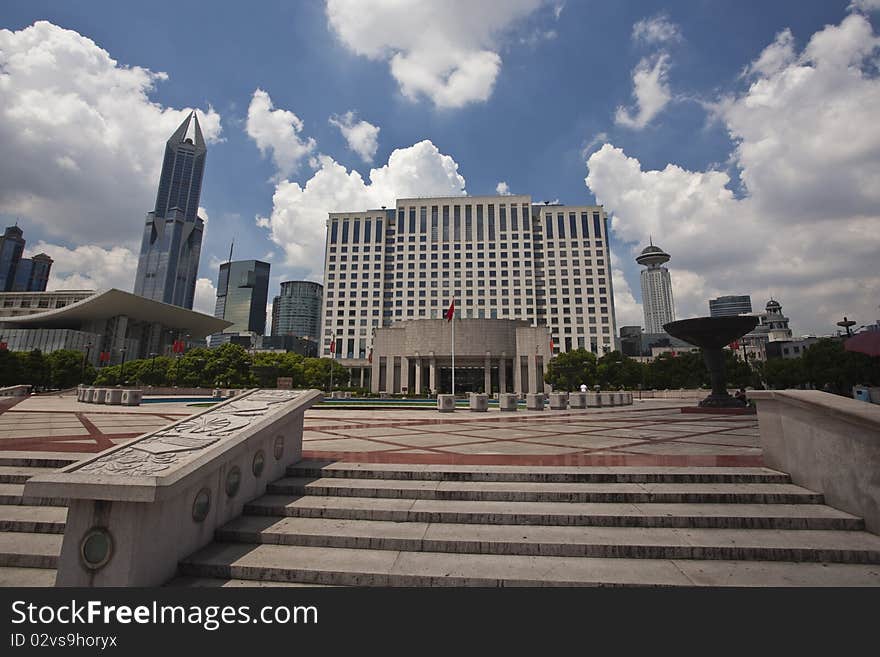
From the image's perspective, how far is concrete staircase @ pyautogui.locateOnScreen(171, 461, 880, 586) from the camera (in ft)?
10.9

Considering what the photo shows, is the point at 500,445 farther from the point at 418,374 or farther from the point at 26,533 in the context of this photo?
the point at 418,374

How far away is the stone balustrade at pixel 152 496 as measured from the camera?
311 centimetres

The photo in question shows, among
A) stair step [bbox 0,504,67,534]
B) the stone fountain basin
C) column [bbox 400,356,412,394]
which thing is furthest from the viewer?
column [bbox 400,356,412,394]

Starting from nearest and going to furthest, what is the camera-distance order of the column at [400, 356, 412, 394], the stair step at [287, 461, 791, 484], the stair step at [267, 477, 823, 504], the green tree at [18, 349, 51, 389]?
the stair step at [267, 477, 823, 504]
the stair step at [287, 461, 791, 484]
the green tree at [18, 349, 51, 389]
the column at [400, 356, 412, 394]

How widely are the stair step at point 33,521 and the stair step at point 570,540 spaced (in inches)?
73.2

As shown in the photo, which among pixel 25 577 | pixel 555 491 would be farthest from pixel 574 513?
pixel 25 577

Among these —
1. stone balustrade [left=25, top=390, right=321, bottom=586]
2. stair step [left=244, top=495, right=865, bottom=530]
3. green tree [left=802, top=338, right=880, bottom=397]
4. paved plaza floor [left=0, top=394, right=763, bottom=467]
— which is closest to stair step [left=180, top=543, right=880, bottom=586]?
stone balustrade [left=25, top=390, right=321, bottom=586]

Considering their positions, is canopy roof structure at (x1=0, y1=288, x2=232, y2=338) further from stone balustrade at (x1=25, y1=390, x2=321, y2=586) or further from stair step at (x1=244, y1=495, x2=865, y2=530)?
stair step at (x1=244, y1=495, x2=865, y2=530)


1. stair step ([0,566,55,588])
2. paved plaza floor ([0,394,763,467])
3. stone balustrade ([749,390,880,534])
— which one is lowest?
stair step ([0,566,55,588])

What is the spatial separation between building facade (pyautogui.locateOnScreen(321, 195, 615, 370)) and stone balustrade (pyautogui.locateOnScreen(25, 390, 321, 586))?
96.5 m

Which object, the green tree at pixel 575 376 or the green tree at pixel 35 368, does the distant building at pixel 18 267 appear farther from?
the green tree at pixel 575 376

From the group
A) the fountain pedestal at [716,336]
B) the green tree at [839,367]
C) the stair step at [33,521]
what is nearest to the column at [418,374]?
the green tree at [839,367]

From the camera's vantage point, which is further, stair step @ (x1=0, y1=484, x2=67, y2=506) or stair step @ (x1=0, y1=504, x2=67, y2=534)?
stair step @ (x1=0, y1=484, x2=67, y2=506)
